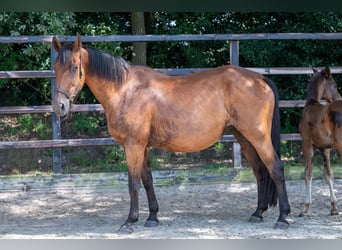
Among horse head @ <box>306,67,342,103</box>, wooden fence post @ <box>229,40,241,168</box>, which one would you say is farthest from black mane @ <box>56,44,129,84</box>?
wooden fence post @ <box>229,40,241,168</box>

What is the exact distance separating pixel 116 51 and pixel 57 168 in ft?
9.39

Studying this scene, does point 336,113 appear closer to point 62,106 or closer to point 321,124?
point 321,124

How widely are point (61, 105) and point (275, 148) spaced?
2322 millimetres

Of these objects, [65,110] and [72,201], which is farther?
[72,201]

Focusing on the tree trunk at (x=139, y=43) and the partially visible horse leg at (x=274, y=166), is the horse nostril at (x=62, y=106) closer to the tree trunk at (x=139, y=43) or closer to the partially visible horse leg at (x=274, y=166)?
the partially visible horse leg at (x=274, y=166)

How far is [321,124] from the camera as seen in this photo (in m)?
5.23

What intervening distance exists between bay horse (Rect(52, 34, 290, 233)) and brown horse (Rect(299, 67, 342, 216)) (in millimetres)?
608

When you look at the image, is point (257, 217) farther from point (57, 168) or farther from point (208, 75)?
point (57, 168)

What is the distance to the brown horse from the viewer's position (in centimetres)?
509

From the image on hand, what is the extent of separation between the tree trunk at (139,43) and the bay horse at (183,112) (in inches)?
169

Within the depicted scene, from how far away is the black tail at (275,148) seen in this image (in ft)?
16.3

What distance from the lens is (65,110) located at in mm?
4449

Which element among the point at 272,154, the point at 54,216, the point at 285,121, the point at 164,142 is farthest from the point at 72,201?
the point at 285,121

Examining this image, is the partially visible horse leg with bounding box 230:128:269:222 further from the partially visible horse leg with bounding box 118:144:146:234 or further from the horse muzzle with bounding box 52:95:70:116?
the horse muzzle with bounding box 52:95:70:116
